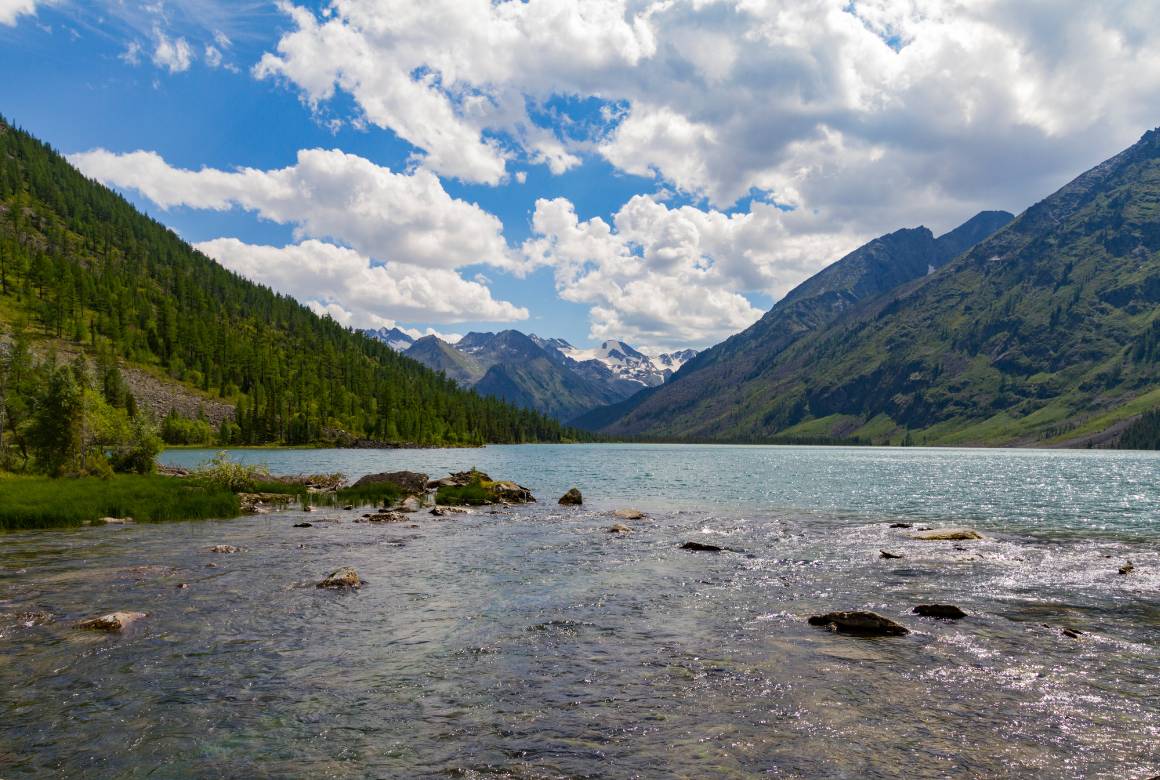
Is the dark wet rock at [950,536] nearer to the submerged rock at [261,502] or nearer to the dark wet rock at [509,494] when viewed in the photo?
the dark wet rock at [509,494]

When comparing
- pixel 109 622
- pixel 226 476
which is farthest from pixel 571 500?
pixel 109 622

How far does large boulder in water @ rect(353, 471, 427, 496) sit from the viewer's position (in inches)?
2697

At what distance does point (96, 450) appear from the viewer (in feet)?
207

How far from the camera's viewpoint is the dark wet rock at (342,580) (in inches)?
1054

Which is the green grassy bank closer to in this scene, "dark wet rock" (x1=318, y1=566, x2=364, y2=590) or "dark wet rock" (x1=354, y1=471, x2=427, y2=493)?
"dark wet rock" (x1=354, y1=471, x2=427, y2=493)

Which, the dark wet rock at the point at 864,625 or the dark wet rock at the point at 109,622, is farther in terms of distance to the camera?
the dark wet rock at the point at 864,625

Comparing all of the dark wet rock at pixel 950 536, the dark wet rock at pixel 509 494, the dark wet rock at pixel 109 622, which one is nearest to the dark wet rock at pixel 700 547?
the dark wet rock at pixel 950 536

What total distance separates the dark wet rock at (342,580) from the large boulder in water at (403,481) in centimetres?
4063

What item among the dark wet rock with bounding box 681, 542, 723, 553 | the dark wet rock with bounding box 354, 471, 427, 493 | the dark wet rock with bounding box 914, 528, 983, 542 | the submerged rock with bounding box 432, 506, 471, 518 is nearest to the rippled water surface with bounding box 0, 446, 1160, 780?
the dark wet rock with bounding box 681, 542, 723, 553

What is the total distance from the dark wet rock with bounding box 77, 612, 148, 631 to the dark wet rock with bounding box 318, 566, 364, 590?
7.15 m

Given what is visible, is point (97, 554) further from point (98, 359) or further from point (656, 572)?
point (98, 359)

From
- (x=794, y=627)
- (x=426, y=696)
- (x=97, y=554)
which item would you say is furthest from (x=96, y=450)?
(x=794, y=627)

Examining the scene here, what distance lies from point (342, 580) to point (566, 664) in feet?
43.2

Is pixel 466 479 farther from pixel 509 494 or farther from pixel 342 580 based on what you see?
pixel 342 580
